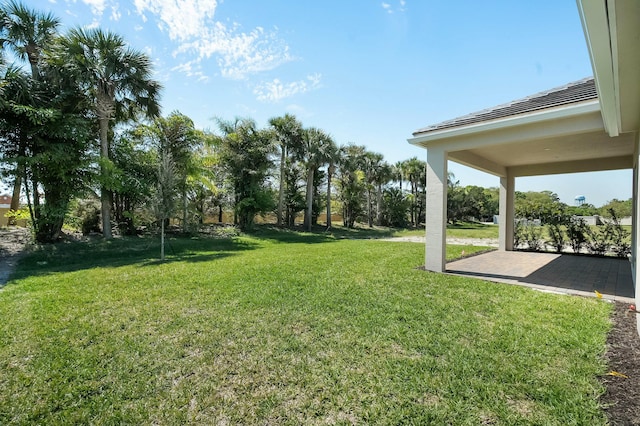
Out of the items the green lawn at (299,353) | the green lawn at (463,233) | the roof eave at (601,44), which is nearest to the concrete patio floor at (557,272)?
the green lawn at (299,353)

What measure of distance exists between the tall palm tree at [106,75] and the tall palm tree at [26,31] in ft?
6.55

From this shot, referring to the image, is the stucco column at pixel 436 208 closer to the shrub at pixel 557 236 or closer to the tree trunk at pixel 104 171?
the shrub at pixel 557 236

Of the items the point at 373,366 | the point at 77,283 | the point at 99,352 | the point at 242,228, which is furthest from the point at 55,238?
the point at 373,366

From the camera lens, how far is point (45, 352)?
342 cm

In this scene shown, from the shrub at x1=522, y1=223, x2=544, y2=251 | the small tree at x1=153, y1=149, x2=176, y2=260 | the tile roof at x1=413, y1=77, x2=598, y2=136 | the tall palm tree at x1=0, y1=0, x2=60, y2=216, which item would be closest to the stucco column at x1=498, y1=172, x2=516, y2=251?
the shrub at x1=522, y1=223, x2=544, y2=251

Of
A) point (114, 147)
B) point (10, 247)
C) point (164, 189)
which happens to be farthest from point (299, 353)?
point (114, 147)

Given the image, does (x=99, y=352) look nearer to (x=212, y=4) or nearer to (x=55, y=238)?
(x=212, y=4)

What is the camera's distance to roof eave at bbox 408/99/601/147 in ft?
17.0

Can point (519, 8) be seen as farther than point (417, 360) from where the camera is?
Yes

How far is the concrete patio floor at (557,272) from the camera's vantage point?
591cm

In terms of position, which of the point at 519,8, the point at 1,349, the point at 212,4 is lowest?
the point at 1,349

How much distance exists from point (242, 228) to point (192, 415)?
59.7 ft

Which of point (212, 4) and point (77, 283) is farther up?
point (212, 4)

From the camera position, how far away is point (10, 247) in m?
11.2
